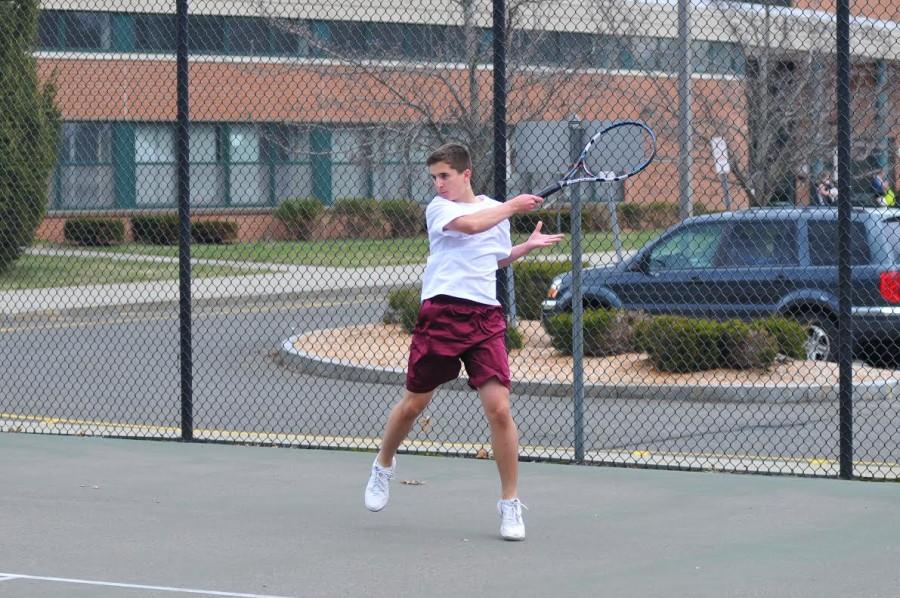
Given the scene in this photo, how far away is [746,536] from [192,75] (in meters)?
20.1

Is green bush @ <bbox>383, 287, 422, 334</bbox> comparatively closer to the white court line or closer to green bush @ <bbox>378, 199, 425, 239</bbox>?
green bush @ <bbox>378, 199, 425, 239</bbox>

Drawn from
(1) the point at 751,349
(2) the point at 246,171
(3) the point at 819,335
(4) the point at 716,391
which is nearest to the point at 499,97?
(4) the point at 716,391

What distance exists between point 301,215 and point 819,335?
1135cm

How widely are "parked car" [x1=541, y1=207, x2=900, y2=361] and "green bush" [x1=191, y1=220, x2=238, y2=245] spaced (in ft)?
43.3

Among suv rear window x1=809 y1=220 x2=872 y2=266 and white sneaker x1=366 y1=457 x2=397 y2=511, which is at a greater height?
suv rear window x1=809 y1=220 x2=872 y2=266

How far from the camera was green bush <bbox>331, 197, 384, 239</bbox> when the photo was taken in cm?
2012

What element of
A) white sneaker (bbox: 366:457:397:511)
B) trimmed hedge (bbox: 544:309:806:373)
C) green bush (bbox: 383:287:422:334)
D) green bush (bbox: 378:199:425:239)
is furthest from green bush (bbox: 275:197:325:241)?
white sneaker (bbox: 366:457:397:511)

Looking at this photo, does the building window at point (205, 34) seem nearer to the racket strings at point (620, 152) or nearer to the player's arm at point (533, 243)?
the racket strings at point (620, 152)

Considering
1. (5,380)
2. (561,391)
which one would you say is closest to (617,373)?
(561,391)

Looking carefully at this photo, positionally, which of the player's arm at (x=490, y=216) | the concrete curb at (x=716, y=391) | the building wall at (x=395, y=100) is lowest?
the concrete curb at (x=716, y=391)

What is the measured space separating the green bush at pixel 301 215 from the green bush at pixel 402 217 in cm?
242

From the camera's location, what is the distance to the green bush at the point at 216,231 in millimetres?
27203

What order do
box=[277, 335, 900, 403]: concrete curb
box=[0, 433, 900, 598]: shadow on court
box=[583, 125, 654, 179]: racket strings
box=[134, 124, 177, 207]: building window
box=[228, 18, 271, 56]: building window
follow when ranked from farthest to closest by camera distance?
box=[134, 124, 177, 207]: building window < box=[228, 18, 271, 56]: building window < box=[277, 335, 900, 403]: concrete curb < box=[583, 125, 654, 179]: racket strings < box=[0, 433, 900, 598]: shadow on court

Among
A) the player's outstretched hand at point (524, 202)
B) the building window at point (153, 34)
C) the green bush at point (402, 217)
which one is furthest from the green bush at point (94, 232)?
the player's outstretched hand at point (524, 202)
